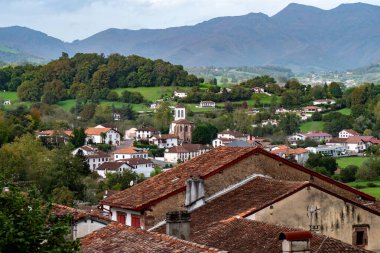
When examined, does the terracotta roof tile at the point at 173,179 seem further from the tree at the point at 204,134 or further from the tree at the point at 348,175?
the tree at the point at 204,134

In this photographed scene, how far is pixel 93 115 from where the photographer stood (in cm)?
18788

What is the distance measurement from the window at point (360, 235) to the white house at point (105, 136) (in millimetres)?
132923

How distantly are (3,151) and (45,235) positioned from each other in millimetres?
72265

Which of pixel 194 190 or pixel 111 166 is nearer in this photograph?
pixel 194 190

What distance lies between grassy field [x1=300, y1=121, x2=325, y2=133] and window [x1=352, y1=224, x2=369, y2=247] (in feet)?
516

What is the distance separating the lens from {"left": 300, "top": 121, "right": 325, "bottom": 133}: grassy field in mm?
176250

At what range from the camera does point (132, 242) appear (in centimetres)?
1526

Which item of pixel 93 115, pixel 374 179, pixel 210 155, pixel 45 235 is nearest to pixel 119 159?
pixel 374 179

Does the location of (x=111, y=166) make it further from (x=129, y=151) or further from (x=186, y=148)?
(x=186, y=148)

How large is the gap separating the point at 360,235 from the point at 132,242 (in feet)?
21.2

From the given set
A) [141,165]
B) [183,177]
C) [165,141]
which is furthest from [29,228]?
[165,141]

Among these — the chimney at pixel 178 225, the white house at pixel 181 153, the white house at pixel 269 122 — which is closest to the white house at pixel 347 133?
the white house at pixel 269 122

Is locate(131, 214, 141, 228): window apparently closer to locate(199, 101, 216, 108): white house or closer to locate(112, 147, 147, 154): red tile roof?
locate(112, 147, 147, 154): red tile roof

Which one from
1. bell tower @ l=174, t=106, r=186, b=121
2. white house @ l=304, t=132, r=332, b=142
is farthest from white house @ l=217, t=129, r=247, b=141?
bell tower @ l=174, t=106, r=186, b=121
